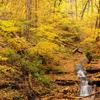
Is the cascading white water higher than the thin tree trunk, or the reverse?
the thin tree trunk

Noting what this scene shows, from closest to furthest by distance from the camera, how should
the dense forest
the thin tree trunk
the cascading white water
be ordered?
1. the cascading white water
2. the dense forest
3. the thin tree trunk

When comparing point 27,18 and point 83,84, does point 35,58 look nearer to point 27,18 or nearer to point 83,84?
point 27,18

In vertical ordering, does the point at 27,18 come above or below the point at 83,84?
above

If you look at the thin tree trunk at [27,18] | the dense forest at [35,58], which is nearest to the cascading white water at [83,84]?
the dense forest at [35,58]

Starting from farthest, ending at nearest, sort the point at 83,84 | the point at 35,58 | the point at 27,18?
the point at 35,58 < the point at 27,18 < the point at 83,84

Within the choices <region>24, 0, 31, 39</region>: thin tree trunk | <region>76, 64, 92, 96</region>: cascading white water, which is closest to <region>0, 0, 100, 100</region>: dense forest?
<region>24, 0, 31, 39</region>: thin tree trunk

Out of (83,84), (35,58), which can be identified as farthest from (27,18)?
(83,84)

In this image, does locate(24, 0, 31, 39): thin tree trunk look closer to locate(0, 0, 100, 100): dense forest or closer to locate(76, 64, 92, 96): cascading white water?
locate(0, 0, 100, 100): dense forest

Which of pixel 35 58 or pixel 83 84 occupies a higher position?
pixel 35 58

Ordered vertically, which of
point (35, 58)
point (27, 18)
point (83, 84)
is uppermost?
point (27, 18)

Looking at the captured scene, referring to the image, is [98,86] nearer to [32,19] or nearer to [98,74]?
[98,74]

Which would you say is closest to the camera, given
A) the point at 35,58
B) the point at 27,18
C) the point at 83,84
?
the point at 83,84

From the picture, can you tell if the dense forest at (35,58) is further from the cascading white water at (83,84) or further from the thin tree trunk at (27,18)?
the cascading white water at (83,84)

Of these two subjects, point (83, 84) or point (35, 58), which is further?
point (35, 58)
